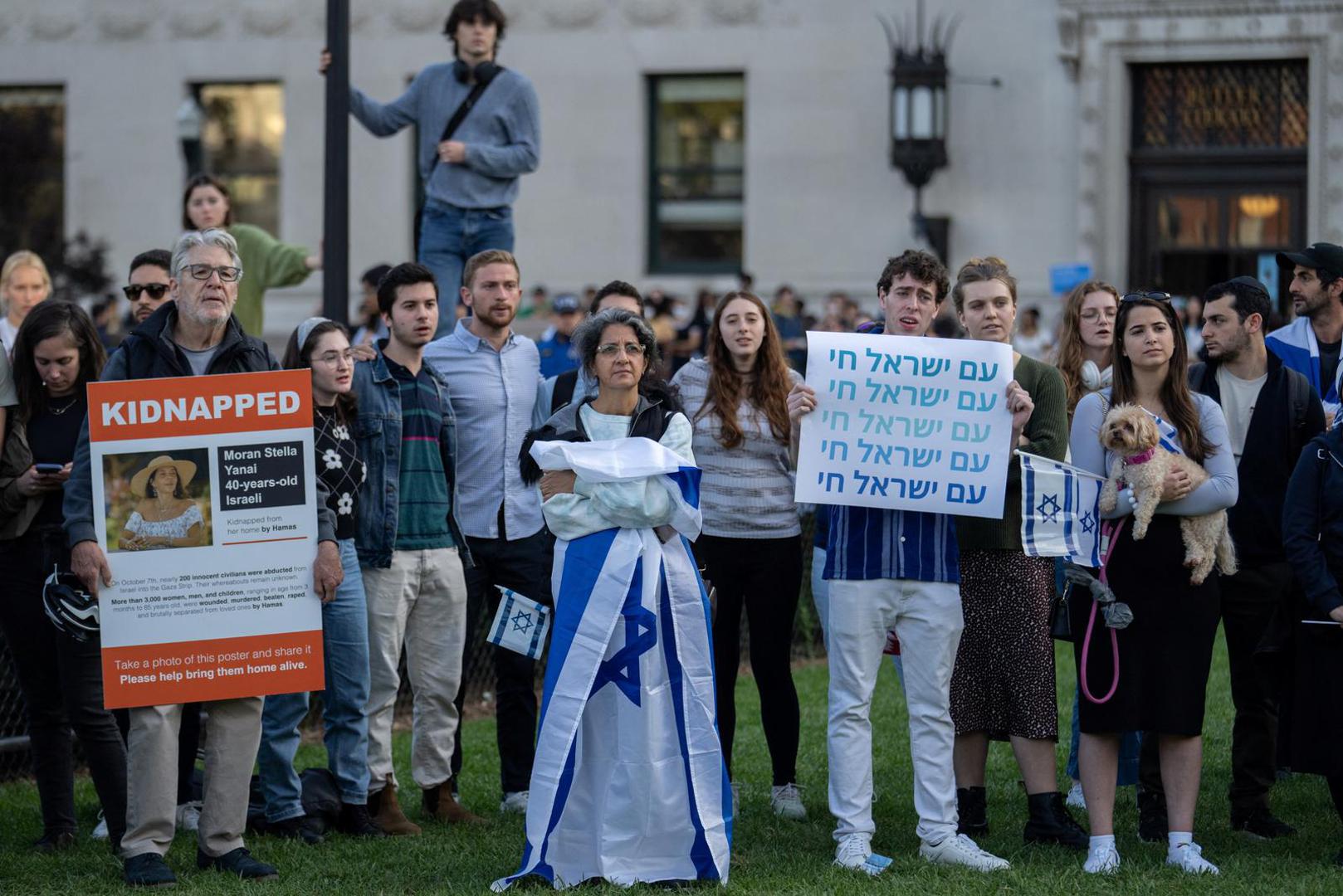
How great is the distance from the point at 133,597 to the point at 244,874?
114 cm

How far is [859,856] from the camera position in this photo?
684 centimetres

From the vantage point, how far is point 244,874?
683 cm

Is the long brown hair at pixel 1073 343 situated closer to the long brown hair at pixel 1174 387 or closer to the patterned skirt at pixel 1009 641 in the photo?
the long brown hair at pixel 1174 387

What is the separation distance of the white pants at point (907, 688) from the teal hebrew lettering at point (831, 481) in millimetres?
368

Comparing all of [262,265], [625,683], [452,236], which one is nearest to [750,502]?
[625,683]

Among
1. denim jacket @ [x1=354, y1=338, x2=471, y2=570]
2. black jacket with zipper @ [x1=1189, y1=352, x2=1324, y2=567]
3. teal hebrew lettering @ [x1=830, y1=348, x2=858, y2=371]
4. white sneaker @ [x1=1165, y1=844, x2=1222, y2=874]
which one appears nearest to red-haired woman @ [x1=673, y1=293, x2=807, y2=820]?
teal hebrew lettering @ [x1=830, y1=348, x2=858, y2=371]

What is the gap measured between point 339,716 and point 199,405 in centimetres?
158

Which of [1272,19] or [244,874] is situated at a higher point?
[1272,19]

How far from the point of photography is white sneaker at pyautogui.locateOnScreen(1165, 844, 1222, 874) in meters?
6.72

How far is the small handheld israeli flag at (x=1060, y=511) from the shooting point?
6789 mm

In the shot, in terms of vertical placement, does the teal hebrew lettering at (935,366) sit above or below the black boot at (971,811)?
above

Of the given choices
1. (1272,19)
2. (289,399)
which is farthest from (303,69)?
(289,399)

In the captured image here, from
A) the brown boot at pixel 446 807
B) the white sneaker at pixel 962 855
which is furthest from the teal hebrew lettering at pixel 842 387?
the brown boot at pixel 446 807

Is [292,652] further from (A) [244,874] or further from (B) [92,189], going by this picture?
(B) [92,189]
